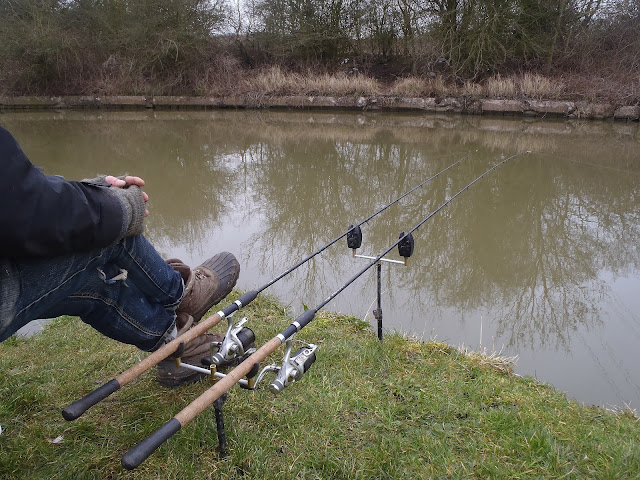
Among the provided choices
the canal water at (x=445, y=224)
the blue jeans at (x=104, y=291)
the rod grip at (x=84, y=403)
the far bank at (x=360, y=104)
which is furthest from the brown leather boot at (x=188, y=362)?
the far bank at (x=360, y=104)

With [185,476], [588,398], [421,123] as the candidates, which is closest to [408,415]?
[185,476]

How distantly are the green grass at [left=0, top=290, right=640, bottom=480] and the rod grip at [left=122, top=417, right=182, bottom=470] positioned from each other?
508mm

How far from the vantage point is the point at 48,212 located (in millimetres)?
1110

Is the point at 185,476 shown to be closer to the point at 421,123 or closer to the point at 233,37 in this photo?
the point at 421,123

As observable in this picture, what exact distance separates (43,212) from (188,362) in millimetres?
942

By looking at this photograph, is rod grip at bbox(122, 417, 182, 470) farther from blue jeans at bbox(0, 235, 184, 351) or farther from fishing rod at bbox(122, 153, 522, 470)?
blue jeans at bbox(0, 235, 184, 351)

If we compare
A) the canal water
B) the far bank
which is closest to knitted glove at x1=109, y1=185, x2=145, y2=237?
the canal water

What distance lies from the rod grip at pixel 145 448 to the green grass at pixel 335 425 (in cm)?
51

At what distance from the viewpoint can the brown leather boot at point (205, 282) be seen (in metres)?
1.78

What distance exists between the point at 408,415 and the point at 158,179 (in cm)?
556

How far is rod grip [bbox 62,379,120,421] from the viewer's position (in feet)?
3.91

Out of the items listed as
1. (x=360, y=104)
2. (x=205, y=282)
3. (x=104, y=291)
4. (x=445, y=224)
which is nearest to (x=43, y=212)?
(x=104, y=291)

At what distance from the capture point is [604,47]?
15.1 metres

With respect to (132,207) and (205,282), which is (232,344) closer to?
(205,282)
